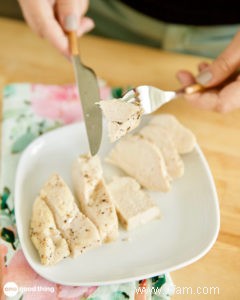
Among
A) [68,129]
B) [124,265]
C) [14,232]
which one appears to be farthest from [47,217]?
[68,129]

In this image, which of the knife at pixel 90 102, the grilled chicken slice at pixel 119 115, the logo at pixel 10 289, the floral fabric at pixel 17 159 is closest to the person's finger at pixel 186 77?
the floral fabric at pixel 17 159

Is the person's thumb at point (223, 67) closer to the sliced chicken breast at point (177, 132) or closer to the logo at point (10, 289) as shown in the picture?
the sliced chicken breast at point (177, 132)

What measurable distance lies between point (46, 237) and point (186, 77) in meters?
0.62

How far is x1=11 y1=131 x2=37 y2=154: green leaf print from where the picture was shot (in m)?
1.30

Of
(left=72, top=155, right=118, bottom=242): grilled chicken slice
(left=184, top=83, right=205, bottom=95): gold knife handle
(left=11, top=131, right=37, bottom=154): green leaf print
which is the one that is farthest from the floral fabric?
(left=184, top=83, right=205, bottom=95): gold knife handle

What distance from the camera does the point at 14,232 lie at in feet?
3.69

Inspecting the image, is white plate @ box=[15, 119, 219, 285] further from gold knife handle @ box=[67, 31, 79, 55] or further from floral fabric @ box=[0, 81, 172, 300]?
gold knife handle @ box=[67, 31, 79, 55]

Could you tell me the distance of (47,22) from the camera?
128 cm

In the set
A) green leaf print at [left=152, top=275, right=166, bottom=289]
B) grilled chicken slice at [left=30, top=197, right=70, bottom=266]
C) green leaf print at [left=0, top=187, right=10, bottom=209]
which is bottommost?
green leaf print at [left=152, top=275, right=166, bottom=289]

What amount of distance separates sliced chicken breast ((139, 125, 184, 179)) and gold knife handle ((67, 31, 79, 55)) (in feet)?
0.87

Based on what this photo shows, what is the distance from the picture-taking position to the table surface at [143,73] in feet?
4.16

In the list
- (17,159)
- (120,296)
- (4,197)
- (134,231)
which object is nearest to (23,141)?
(17,159)

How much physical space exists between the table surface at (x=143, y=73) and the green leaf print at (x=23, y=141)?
0.69ft

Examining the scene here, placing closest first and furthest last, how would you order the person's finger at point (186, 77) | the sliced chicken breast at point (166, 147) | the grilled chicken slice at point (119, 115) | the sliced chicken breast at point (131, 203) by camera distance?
1. the grilled chicken slice at point (119, 115)
2. the sliced chicken breast at point (131, 203)
3. the sliced chicken breast at point (166, 147)
4. the person's finger at point (186, 77)
